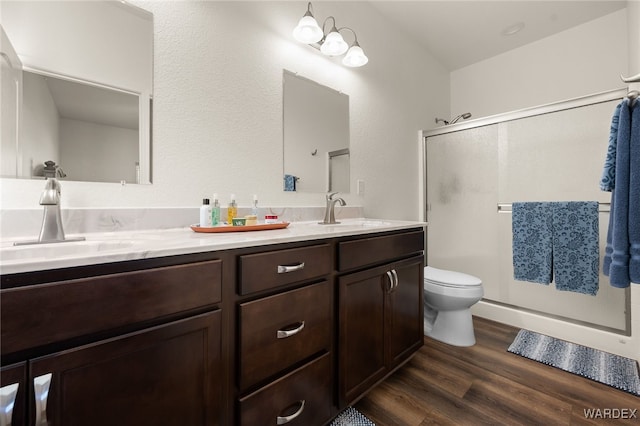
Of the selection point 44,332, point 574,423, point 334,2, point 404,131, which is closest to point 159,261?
point 44,332

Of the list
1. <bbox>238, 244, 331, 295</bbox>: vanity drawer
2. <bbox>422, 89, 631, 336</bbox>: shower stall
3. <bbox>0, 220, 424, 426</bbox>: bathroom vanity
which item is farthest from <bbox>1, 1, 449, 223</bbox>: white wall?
<bbox>422, 89, 631, 336</bbox>: shower stall

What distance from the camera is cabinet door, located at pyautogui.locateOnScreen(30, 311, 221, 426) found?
0.57 metres

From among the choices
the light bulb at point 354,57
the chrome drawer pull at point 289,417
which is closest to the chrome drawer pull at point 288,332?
the chrome drawer pull at point 289,417

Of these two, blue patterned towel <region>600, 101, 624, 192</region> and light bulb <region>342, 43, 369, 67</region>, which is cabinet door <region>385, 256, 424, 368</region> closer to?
blue patterned towel <region>600, 101, 624, 192</region>

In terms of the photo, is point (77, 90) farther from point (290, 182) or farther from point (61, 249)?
point (290, 182)

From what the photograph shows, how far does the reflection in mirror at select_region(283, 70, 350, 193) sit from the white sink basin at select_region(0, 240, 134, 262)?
947mm

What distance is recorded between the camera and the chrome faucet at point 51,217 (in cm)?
87

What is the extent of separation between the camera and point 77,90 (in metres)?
1.04

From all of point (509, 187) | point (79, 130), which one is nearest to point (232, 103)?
point (79, 130)

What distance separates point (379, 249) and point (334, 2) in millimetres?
1757

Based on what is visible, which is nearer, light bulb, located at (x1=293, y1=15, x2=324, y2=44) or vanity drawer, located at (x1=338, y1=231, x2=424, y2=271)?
vanity drawer, located at (x1=338, y1=231, x2=424, y2=271)

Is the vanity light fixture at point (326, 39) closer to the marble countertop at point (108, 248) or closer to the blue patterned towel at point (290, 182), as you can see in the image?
the blue patterned towel at point (290, 182)

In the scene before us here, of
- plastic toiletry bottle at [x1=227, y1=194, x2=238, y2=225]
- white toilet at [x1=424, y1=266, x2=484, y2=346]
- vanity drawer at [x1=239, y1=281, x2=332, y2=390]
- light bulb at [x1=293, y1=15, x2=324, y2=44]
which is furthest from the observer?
white toilet at [x1=424, y1=266, x2=484, y2=346]

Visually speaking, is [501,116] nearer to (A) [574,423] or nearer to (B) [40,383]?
(A) [574,423]
